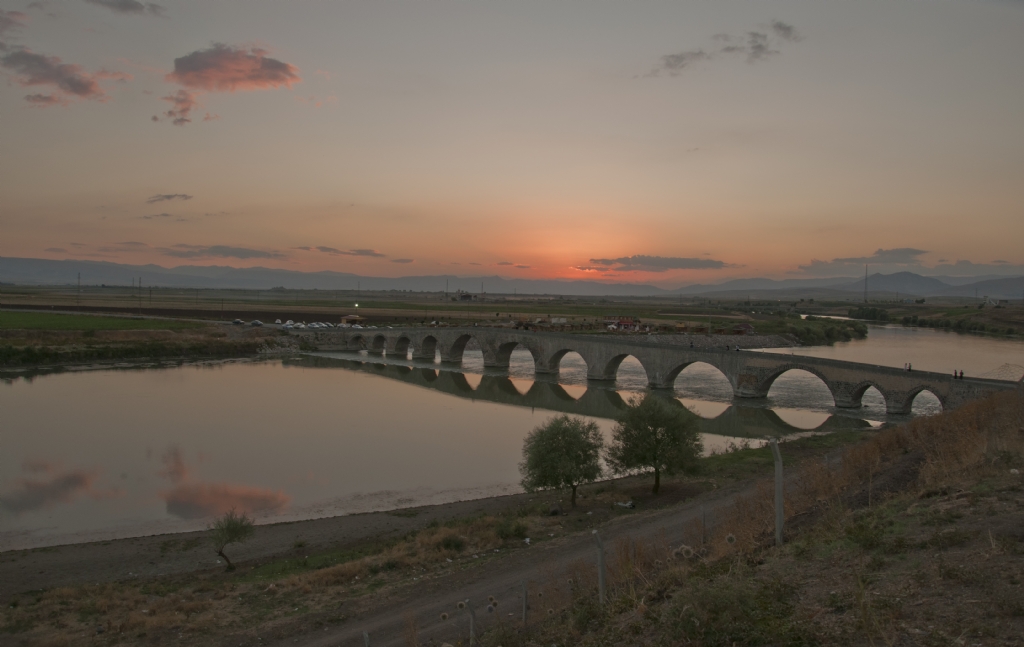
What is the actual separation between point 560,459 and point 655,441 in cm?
282

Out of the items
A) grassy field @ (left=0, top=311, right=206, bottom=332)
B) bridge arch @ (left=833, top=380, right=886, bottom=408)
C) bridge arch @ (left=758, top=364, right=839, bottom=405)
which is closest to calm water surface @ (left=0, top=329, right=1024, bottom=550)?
bridge arch @ (left=758, top=364, right=839, bottom=405)

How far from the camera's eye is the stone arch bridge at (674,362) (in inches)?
1060

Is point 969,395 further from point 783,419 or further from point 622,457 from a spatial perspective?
point 622,457

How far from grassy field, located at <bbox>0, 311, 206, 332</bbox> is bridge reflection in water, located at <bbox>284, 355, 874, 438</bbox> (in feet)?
54.3

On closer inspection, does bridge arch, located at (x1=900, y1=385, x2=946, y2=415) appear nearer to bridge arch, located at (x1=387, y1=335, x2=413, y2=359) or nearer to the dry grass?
the dry grass

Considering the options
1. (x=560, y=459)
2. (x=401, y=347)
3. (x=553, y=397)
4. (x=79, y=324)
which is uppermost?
(x=79, y=324)

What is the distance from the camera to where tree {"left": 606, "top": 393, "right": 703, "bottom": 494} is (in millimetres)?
16953

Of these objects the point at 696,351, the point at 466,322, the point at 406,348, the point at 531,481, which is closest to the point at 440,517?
the point at 531,481

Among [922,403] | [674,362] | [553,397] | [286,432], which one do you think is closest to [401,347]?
[553,397]

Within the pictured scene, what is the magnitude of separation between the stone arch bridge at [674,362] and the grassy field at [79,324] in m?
14.0

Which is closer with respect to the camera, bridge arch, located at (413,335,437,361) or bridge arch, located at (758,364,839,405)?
bridge arch, located at (758,364,839,405)

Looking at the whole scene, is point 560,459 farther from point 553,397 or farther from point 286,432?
point 553,397

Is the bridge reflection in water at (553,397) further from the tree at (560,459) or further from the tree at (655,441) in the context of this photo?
the tree at (560,459)

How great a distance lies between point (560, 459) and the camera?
1603 cm
